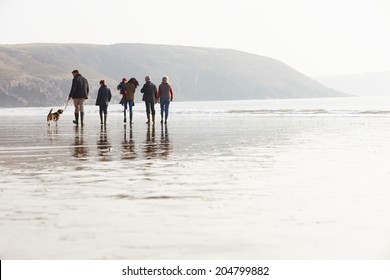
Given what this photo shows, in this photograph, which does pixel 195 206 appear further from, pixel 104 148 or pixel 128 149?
pixel 104 148

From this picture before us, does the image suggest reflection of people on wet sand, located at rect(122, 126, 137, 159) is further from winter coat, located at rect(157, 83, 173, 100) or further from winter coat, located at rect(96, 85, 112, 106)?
winter coat, located at rect(96, 85, 112, 106)

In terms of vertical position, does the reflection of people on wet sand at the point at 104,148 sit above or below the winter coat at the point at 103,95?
below

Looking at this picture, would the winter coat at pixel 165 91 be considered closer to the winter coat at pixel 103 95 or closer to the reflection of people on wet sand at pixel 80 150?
the winter coat at pixel 103 95

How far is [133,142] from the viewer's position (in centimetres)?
1755

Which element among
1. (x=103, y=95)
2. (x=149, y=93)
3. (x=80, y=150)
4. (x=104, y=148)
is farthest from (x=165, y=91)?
(x=80, y=150)

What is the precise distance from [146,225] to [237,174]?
4.12m

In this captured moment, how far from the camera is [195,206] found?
7.18 metres

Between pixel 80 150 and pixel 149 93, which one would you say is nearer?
pixel 80 150

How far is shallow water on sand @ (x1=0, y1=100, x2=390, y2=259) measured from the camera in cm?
529

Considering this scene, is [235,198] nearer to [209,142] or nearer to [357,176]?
[357,176]

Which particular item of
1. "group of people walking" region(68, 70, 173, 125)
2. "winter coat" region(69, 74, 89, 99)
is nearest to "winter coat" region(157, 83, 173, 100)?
"group of people walking" region(68, 70, 173, 125)

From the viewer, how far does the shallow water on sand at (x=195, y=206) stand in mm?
5285

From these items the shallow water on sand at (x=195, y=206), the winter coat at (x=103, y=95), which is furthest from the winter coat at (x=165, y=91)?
the shallow water on sand at (x=195, y=206)

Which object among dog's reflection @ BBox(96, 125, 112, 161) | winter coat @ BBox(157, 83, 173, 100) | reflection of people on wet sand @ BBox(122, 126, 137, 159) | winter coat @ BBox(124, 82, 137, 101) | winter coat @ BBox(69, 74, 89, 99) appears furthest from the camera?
winter coat @ BBox(124, 82, 137, 101)
